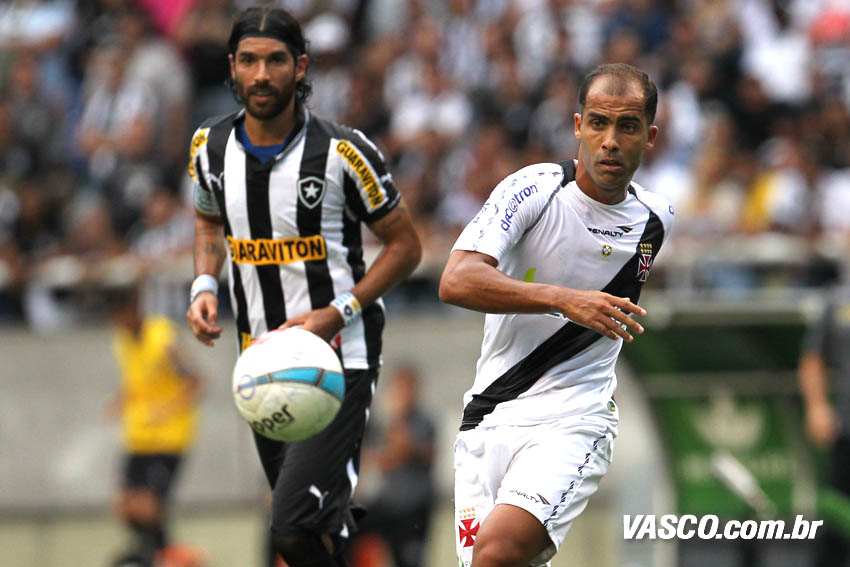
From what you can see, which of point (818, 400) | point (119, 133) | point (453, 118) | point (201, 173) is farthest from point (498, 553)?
point (119, 133)

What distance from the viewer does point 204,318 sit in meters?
7.00

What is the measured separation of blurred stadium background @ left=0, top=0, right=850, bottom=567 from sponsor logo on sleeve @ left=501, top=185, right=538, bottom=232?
20.2ft

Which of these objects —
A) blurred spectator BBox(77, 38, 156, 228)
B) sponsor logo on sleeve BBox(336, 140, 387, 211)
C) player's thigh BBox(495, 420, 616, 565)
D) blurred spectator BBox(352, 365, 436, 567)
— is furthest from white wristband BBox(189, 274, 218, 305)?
blurred spectator BBox(77, 38, 156, 228)

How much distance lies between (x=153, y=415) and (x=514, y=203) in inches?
313

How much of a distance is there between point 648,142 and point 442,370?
334 inches

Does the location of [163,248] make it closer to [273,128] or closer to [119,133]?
[119,133]

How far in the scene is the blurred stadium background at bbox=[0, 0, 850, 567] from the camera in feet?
43.3

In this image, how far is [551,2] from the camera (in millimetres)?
15812

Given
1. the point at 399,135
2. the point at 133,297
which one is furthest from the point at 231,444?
the point at 399,135

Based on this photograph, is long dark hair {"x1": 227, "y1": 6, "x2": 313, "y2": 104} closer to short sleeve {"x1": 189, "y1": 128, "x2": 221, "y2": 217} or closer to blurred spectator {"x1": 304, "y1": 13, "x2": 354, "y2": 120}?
short sleeve {"x1": 189, "y1": 128, "x2": 221, "y2": 217}

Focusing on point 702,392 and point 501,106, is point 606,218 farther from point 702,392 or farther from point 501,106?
point 501,106

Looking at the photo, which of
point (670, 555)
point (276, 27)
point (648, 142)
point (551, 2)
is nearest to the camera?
point (648, 142)

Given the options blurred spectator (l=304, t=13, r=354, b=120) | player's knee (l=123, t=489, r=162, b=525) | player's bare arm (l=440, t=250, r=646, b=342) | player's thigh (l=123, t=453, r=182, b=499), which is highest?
blurred spectator (l=304, t=13, r=354, b=120)

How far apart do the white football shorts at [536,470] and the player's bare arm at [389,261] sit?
0.97m
